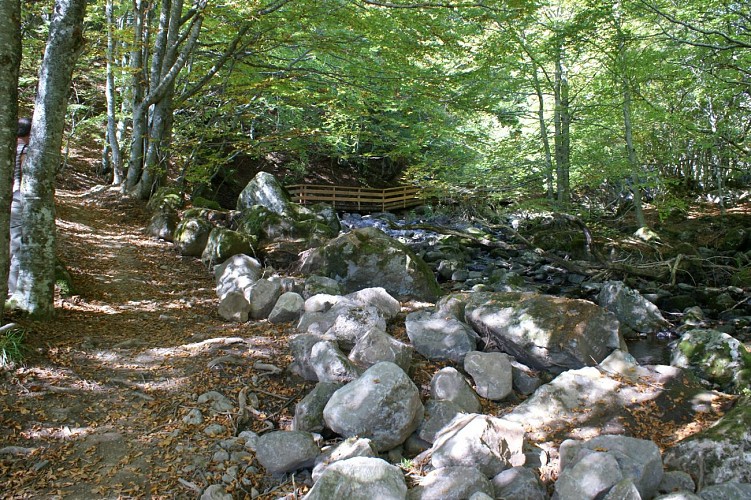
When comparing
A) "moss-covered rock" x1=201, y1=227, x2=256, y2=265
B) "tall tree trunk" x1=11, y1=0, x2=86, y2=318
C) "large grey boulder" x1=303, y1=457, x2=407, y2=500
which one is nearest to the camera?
"large grey boulder" x1=303, y1=457, x2=407, y2=500

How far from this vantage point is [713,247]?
13.1 m

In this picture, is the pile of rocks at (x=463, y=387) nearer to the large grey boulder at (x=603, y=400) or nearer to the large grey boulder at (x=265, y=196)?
the large grey boulder at (x=603, y=400)

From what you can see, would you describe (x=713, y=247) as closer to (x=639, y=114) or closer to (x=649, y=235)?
(x=649, y=235)

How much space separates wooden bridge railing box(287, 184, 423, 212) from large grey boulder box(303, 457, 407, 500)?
16136mm

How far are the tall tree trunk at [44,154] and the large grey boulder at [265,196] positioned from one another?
15.9ft

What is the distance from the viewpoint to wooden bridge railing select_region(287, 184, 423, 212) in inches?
756

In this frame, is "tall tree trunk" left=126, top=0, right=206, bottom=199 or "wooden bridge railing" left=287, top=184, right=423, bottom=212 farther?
"wooden bridge railing" left=287, top=184, right=423, bottom=212

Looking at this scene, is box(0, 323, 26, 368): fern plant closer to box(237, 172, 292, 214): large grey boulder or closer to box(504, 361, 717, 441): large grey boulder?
box(504, 361, 717, 441): large grey boulder

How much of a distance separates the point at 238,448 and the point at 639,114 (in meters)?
14.6

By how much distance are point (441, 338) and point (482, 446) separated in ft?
6.84

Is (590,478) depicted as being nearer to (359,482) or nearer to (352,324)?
(359,482)

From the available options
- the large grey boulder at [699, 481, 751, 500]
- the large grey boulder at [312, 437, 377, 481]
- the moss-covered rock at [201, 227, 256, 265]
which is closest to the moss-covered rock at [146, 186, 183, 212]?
the moss-covered rock at [201, 227, 256, 265]

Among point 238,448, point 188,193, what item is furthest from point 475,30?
point 238,448

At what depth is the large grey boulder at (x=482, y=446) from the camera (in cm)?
342
